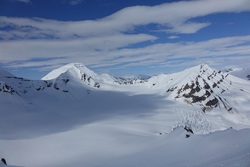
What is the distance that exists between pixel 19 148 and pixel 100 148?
1816 centimetres

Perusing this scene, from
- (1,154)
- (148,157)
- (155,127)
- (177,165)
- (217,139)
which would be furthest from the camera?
(155,127)

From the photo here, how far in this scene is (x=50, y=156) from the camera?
196 feet

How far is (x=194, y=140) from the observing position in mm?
Result: 43844

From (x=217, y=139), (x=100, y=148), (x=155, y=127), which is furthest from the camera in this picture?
(x=155, y=127)

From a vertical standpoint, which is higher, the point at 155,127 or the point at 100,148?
the point at 155,127

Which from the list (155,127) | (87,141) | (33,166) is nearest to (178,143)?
(33,166)

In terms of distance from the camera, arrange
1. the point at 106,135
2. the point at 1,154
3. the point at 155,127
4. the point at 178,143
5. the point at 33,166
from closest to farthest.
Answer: the point at 178,143, the point at 33,166, the point at 1,154, the point at 106,135, the point at 155,127

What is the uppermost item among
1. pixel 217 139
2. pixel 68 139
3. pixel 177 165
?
pixel 68 139

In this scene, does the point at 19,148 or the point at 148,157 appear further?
the point at 19,148

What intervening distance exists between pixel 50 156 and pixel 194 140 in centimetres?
3064

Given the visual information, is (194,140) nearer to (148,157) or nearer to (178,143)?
(178,143)

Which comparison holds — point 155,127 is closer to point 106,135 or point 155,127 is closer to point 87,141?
point 106,135

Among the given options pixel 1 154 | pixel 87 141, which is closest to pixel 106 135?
pixel 87 141

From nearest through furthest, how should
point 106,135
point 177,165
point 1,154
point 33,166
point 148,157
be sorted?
point 177,165
point 148,157
point 33,166
point 1,154
point 106,135
